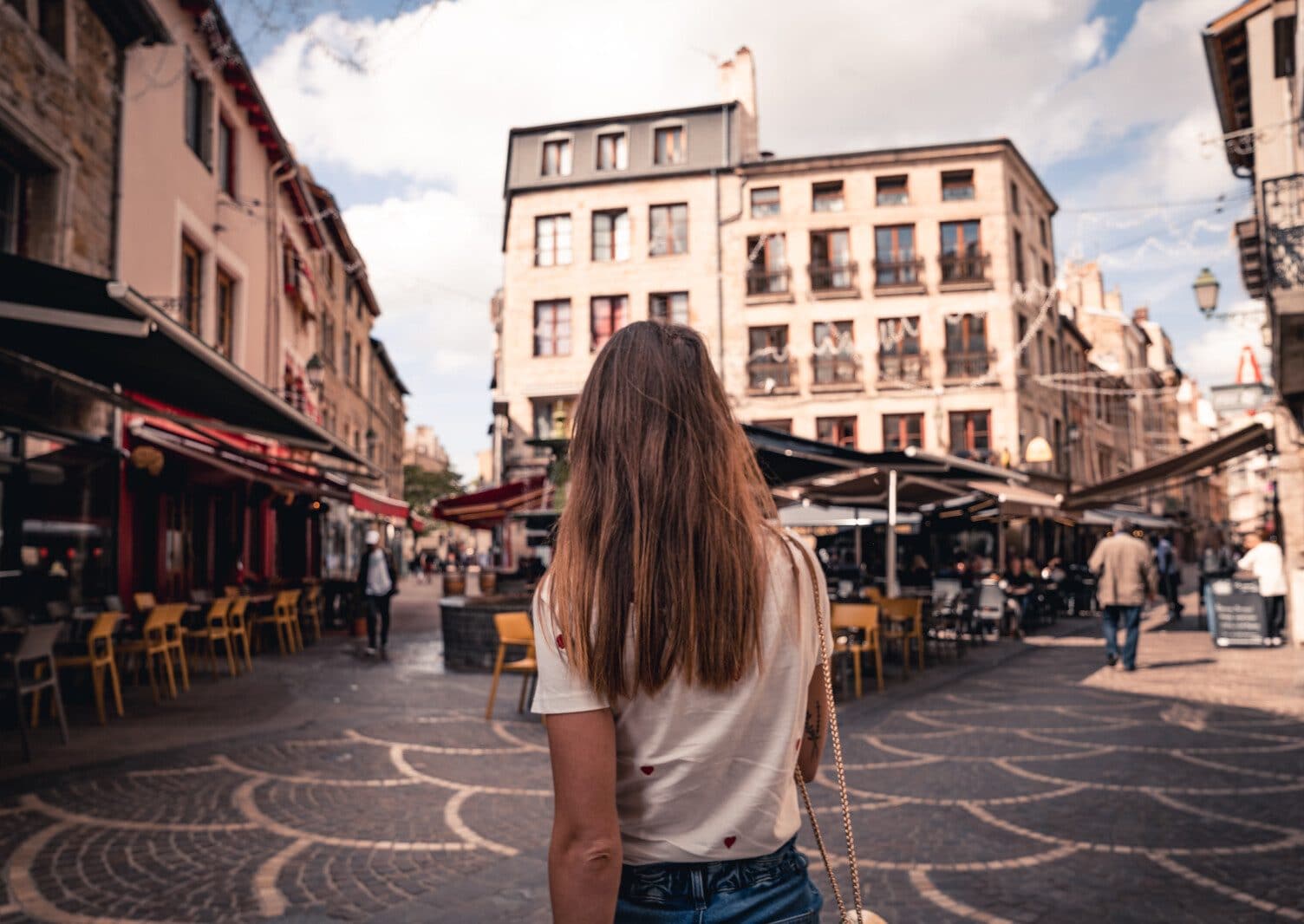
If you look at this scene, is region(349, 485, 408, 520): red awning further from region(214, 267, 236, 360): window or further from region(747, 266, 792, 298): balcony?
region(747, 266, 792, 298): balcony

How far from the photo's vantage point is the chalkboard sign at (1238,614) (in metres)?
14.0

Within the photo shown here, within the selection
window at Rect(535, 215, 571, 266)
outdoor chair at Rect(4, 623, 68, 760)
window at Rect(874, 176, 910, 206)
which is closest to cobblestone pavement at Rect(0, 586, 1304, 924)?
outdoor chair at Rect(4, 623, 68, 760)

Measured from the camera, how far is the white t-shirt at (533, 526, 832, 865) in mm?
1555

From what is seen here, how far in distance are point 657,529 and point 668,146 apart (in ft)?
115

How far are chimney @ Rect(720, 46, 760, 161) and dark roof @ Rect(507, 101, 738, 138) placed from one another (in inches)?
23.7

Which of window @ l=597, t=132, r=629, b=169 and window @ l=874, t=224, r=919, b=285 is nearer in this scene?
window @ l=874, t=224, r=919, b=285

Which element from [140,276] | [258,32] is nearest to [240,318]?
Result: [140,276]

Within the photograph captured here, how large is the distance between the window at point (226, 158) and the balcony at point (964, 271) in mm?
22524

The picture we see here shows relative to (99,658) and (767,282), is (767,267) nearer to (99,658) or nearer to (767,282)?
(767,282)

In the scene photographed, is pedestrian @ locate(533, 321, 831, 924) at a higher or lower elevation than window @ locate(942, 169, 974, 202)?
lower

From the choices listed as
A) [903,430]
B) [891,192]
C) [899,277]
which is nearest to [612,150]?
[891,192]

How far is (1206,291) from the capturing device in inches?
692

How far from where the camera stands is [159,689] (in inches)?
400

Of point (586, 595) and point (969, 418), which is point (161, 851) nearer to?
point (586, 595)
